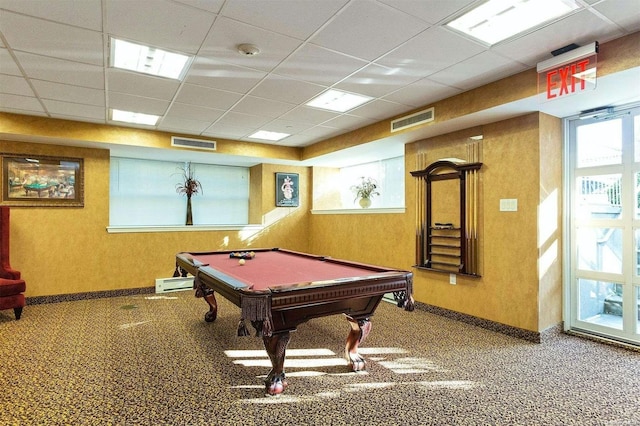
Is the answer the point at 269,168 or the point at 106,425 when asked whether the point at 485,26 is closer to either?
the point at 106,425

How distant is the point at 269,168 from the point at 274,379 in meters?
4.99

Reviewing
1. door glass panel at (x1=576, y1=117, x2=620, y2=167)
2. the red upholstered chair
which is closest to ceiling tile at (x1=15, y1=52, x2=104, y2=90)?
the red upholstered chair

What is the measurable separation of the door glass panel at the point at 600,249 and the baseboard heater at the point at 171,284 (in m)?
5.36

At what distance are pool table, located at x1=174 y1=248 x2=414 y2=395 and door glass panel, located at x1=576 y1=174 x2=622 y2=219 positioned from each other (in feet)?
7.28

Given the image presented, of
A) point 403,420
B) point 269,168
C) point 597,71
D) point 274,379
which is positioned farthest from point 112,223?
point 597,71

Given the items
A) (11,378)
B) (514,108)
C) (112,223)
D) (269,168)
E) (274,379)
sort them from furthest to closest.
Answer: (269,168)
(112,223)
(514,108)
(11,378)
(274,379)

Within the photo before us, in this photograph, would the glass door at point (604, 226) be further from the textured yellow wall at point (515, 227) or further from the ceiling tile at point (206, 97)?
the ceiling tile at point (206, 97)

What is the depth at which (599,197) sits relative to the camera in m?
3.50

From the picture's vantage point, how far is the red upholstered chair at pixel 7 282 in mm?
3996

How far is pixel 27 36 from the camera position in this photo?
257 cm

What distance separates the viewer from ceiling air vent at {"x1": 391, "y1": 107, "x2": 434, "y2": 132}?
13.4 feet

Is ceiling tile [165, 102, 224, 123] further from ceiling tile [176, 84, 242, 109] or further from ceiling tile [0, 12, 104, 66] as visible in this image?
ceiling tile [0, 12, 104, 66]

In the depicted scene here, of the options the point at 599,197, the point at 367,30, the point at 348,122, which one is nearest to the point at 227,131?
the point at 348,122

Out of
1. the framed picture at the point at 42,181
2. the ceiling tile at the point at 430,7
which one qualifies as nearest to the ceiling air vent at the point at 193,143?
the framed picture at the point at 42,181
